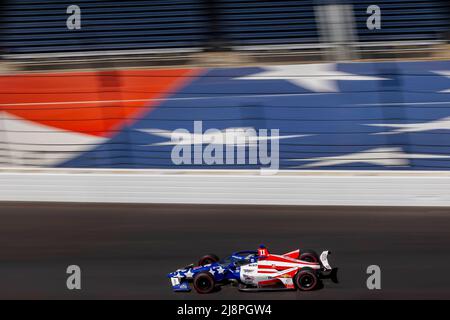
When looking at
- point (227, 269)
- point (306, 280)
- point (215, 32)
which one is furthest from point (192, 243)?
point (215, 32)

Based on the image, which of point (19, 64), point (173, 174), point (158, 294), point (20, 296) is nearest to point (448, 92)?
point (173, 174)

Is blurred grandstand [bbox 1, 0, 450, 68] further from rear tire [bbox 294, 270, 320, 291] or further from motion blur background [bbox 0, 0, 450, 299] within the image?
rear tire [bbox 294, 270, 320, 291]

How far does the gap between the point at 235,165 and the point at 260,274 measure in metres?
2.79

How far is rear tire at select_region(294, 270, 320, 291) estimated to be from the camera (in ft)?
11.6

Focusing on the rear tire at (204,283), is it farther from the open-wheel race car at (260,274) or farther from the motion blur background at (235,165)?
the motion blur background at (235,165)

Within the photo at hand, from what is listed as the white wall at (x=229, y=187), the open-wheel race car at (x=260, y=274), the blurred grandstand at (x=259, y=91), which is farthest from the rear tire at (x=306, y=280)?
the blurred grandstand at (x=259, y=91)

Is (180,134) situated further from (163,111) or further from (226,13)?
(226,13)

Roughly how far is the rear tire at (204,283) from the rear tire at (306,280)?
410 millimetres

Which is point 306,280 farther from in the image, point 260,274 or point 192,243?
point 192,243

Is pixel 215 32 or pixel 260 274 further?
pixel 215 32

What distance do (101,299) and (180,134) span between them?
2950 millimetres

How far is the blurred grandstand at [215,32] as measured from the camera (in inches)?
332

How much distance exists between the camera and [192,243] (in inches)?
188

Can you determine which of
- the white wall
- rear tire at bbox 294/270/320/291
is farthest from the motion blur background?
rear tire at bbox 294/270/320/291
